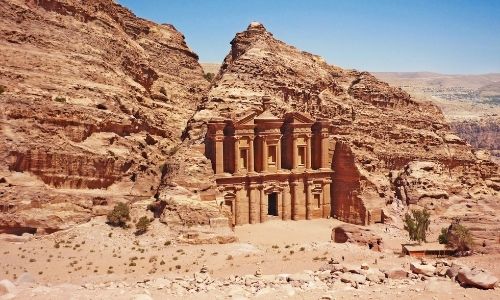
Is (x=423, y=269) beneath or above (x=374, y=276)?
above

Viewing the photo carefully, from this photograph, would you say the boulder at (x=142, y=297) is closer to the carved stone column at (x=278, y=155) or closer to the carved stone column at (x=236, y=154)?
the carved stone column at (x=236, y=154)

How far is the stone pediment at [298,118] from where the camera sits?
41.1 metres

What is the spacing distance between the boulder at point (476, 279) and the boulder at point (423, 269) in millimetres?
1205

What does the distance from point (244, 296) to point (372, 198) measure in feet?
85.5

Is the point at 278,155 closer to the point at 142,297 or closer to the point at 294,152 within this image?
the point at 294,152

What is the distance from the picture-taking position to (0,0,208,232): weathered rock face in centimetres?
3161

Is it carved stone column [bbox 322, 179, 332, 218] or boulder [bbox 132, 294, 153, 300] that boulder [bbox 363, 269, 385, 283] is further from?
carved stone column [bbox 322, 179, 332, 218]

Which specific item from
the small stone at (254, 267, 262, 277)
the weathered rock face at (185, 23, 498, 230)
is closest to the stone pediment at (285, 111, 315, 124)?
the weathered rock face at (185, 23, 498, 230)

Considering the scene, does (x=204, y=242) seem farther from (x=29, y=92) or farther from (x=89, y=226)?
(x=29, y=92)

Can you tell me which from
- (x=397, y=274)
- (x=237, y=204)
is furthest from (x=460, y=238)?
(x=237, y=204)

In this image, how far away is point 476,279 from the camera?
17.8 metres

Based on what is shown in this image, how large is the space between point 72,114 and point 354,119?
27751mm

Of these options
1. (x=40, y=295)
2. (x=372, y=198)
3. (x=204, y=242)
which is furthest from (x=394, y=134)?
(x=40, y=295)

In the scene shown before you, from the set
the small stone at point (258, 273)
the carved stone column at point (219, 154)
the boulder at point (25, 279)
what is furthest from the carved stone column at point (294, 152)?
the boulder at point (25, 279)
